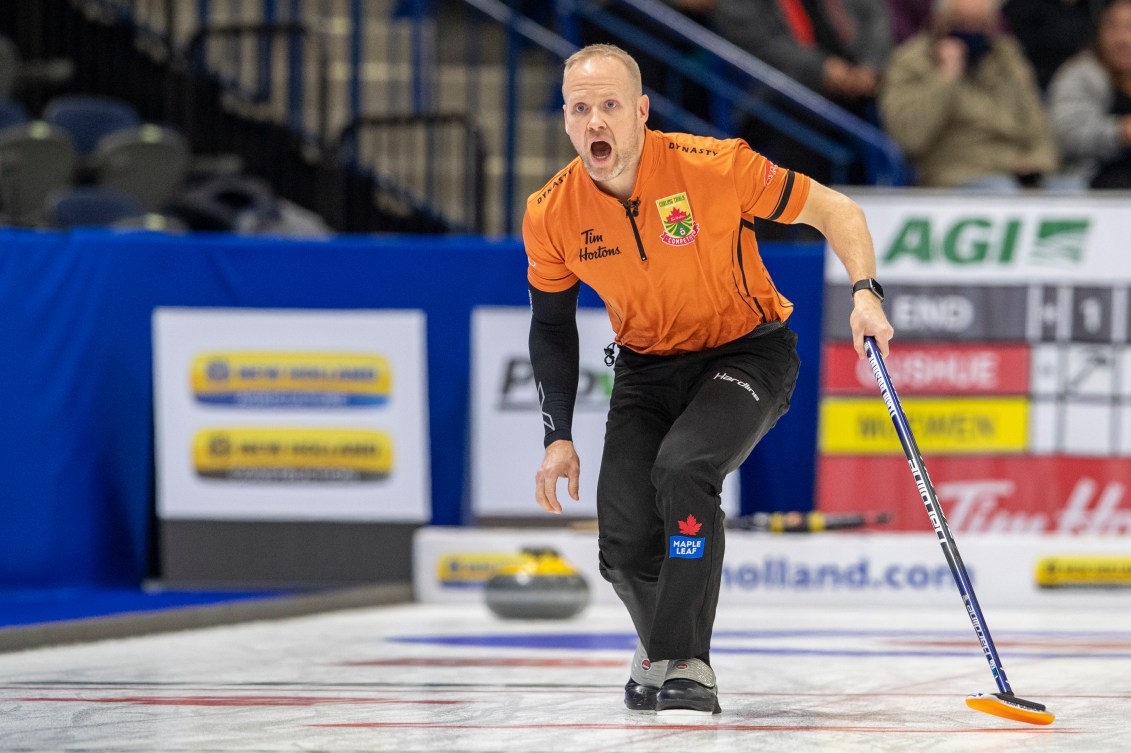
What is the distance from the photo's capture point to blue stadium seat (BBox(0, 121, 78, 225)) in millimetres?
9914

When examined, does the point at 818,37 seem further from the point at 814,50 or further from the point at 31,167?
the point at 31,167

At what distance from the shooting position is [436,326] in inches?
340

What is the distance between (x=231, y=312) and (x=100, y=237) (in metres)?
0.75

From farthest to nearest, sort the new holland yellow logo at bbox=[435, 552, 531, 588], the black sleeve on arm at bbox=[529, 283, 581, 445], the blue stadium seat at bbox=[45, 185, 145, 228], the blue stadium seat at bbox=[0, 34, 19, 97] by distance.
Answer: the blue stadium seat at bbox=[0, 34, 19, 97] → the blue stadium seat at bbox=[45, 185, 145, 228] → the new holland yellow logo at bbox=[435, 552, 531, 588] → the black sleeve on arm at bbox=[529, 283, 581, 445]

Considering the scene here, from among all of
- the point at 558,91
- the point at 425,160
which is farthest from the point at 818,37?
the point at 425,160

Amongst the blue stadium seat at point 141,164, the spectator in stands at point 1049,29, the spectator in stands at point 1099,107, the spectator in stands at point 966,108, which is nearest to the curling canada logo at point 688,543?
the spectator in stands at point 966,108

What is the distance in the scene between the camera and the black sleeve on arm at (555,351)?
4.66m

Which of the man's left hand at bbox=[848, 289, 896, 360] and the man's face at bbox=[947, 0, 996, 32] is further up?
the man's face at bbox=[947, 0, 996, 32]

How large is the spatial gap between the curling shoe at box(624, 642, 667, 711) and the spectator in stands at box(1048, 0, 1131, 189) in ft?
23.1

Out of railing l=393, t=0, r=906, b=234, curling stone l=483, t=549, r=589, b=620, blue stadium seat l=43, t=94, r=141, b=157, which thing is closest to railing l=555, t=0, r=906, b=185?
railing l=393, t=0, r=906, b=234

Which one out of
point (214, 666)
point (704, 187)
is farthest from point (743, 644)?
point (704, 187)

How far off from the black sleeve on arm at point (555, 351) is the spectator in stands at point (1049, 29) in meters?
7.51

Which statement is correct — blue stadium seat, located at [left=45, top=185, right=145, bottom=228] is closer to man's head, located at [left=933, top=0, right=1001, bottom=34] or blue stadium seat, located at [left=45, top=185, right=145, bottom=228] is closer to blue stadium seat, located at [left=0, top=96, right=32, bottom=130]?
blue stadium seat, located at [left=0, top=96, right=32, bottom=130]

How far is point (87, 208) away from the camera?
9969 millimetres
